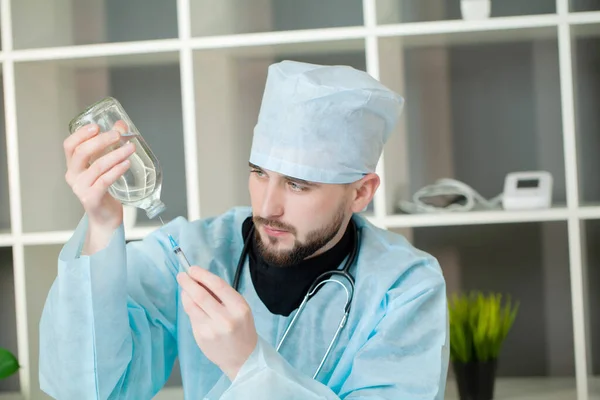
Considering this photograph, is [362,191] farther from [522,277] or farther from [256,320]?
[522,277]

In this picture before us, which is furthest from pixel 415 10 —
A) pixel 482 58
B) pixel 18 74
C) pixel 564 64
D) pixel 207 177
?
pixel 18 74

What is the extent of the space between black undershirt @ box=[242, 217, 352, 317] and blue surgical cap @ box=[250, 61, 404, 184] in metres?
0.18

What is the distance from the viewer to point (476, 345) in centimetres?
242

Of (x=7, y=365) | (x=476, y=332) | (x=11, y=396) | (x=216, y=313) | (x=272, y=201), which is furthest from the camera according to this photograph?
(x=11, y=396)

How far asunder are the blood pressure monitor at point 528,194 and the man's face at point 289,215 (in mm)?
966

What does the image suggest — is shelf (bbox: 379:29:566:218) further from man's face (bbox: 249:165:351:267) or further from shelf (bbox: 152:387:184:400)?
man's face (bbox: 249:165:351:267)

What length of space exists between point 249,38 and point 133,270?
3.17ft

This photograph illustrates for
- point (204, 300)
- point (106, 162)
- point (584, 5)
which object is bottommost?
point (204, 300)

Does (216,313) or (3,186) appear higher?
(3,186)

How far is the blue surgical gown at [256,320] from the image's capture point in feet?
4.65

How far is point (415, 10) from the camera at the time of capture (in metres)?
2.82

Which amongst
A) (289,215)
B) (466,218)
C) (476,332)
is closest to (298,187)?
(289,215)

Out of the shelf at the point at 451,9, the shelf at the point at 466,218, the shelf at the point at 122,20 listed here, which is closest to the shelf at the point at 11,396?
the shelf at the point at 122,20

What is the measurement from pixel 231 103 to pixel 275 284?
3.84 feet
